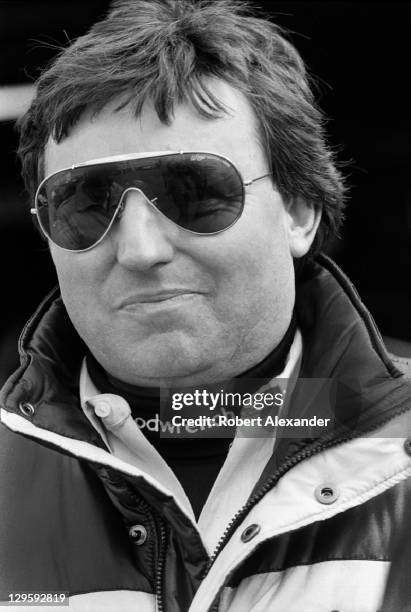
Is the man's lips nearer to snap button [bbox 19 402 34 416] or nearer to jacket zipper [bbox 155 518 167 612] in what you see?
snap button [bbox 19 402 34 416]

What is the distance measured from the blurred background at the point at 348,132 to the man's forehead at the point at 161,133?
1.19 metres

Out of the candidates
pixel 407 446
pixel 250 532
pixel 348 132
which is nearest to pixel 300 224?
pixel 407 446

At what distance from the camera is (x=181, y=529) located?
1.68 m

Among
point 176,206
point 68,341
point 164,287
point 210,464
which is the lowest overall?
point 210,464

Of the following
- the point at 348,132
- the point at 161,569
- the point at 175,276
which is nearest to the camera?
the point at 161,569

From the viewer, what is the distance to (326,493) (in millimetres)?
1627

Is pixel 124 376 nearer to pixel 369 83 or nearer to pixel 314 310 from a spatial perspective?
pixel 314 310

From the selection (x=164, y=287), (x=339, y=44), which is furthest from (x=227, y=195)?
(x=339, y=44)

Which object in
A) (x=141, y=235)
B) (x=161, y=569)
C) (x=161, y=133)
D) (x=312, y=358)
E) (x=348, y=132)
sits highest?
(x=161, y=133)

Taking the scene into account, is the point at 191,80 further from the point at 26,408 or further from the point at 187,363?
the point at 26,408

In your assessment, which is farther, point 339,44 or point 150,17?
point 339,44

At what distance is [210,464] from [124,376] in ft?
0.85

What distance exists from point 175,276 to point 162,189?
178 millimetres

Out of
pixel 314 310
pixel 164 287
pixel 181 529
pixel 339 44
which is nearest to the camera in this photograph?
pixel 181 529
